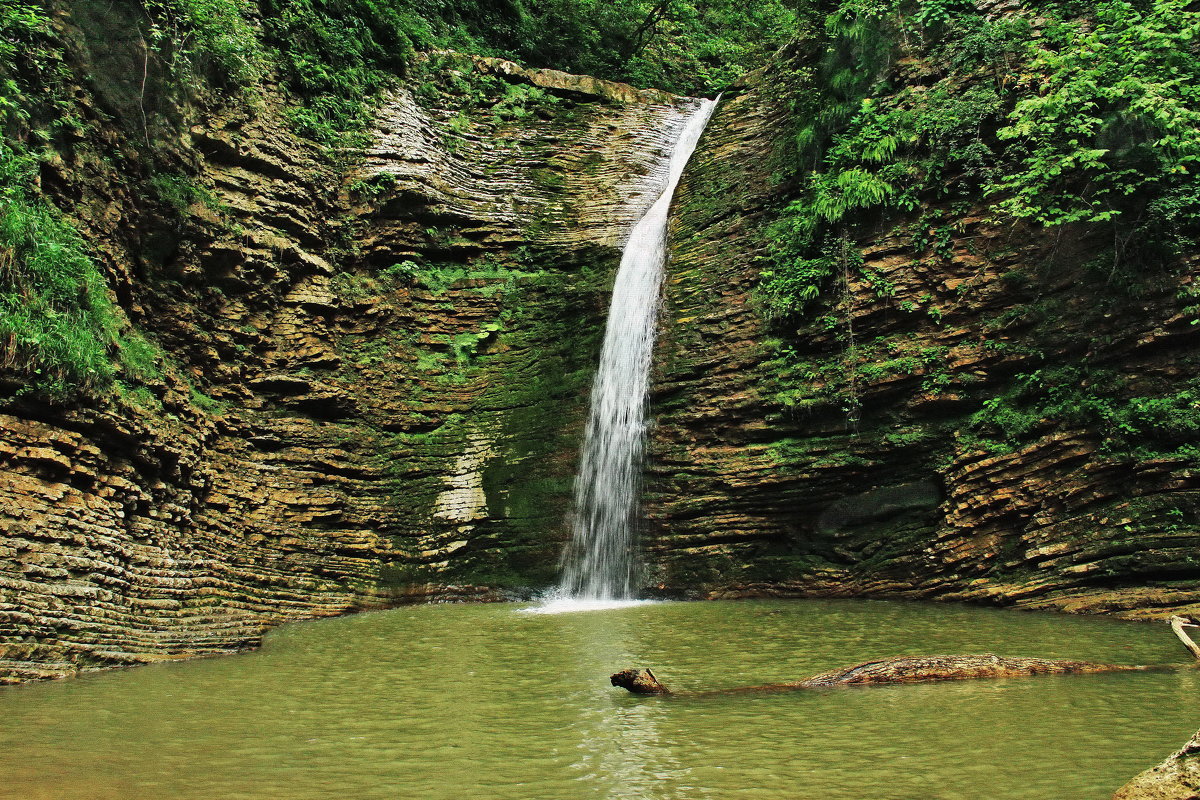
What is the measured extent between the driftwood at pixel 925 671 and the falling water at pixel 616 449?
5.24 metres

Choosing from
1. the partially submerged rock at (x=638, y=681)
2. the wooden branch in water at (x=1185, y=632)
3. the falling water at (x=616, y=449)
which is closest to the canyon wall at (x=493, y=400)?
the falling water at (x=616, y=449)

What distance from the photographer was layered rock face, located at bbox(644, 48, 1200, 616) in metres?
7.43

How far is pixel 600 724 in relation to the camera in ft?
13.4

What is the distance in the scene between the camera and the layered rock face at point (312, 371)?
22.5ft

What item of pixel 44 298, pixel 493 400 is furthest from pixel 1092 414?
pixel 44 298

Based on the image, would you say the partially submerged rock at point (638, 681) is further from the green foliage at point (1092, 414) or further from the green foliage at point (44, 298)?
the green foliage at point (44, 298)

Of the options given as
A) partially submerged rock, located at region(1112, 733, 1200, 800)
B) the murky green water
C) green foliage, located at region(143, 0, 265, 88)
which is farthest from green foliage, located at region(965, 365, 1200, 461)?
green foliage, located at region(143, 0, 265, 88)

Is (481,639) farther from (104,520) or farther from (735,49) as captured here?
(735,49)

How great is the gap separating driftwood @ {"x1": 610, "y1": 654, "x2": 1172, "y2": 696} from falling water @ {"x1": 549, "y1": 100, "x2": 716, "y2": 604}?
5237 mm

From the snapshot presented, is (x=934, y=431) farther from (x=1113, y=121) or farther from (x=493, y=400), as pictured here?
(x=493, y=400)

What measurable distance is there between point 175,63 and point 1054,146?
36.0ft

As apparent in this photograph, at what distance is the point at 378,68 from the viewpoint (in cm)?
1400

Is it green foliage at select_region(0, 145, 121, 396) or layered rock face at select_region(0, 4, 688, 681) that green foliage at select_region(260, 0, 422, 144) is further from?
green foliage at select_region(0, 145, 121, 396)

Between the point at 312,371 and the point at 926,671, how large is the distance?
9217 mm
